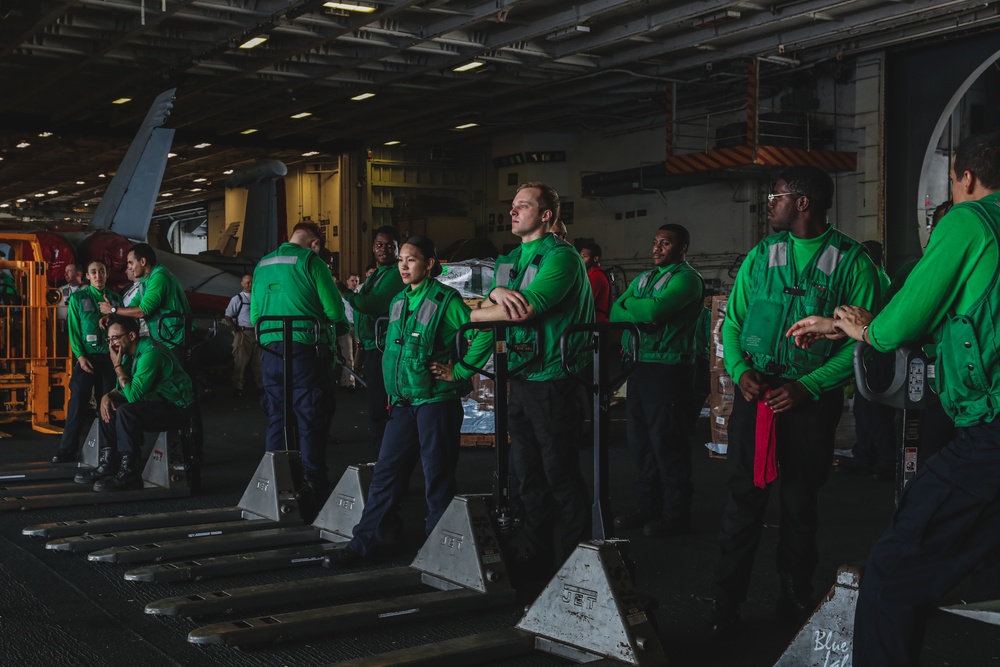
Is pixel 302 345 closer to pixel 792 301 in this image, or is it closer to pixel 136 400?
pixel 136 400

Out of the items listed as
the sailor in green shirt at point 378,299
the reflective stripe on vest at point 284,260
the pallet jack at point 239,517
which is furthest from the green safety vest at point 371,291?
the pallet jack at point 239,517

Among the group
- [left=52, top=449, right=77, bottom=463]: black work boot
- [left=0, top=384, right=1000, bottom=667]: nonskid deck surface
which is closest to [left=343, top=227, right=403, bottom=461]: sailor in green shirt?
[left=0, top=384, right=1000, bottom=667]: nonskid deck surface

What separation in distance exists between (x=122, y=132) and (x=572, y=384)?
20804 mm

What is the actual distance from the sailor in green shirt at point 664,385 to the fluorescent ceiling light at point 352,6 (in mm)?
9054

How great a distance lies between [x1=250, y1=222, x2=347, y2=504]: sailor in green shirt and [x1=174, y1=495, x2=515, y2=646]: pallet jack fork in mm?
1919

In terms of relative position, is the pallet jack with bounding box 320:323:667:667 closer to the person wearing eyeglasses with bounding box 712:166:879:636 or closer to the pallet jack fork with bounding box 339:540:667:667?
the pallet jack fork with bounding box 339:540:667:667

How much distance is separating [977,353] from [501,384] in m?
2.02

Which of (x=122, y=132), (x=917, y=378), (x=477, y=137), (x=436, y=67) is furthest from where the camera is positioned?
(x=477, y=137)

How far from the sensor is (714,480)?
24.2ft

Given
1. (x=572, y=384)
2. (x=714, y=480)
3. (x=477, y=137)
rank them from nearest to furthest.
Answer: (x=572, y=384) < (x=714, y=480) < (x=477, y=137)

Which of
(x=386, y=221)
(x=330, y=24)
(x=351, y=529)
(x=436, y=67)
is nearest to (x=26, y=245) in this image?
(x=330, y=24)

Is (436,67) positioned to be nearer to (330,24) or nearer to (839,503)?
(330,24)

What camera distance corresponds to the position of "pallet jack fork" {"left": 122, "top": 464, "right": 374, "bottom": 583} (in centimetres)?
461

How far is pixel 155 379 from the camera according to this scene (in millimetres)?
6730
